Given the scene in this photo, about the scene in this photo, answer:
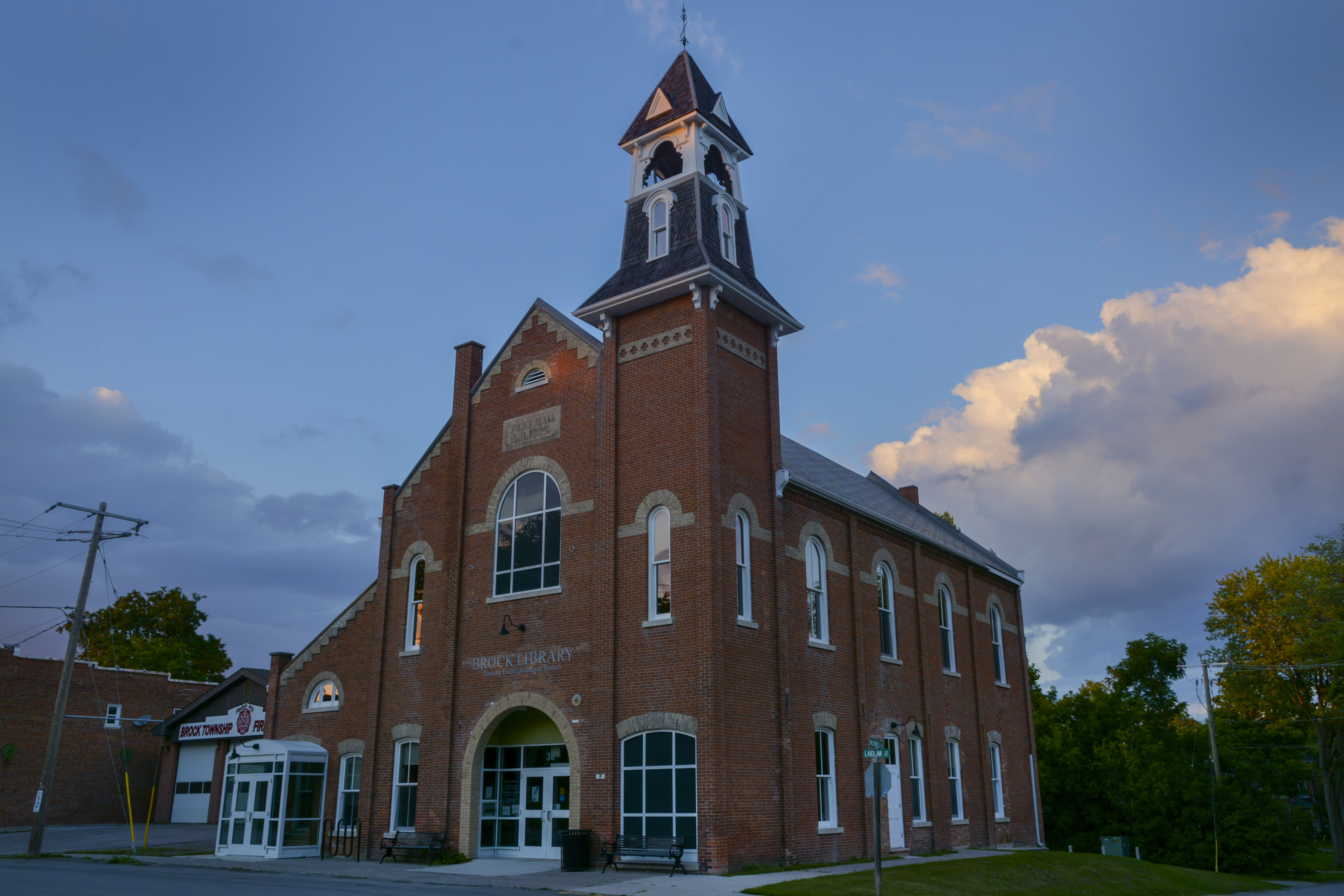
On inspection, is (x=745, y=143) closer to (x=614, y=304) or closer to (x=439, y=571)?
(x=614, y=304)

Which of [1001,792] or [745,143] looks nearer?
[745,143]

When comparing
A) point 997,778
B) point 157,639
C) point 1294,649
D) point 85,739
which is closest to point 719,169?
point 997,778

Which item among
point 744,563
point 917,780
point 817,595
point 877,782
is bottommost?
point 917,780

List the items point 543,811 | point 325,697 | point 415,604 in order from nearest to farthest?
1. point 543,811
2. point 415,604
3. point 325,697

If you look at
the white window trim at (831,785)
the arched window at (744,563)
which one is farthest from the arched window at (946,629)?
the arched window at (744,563)

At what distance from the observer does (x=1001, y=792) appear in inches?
1276

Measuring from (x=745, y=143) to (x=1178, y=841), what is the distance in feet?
89.4

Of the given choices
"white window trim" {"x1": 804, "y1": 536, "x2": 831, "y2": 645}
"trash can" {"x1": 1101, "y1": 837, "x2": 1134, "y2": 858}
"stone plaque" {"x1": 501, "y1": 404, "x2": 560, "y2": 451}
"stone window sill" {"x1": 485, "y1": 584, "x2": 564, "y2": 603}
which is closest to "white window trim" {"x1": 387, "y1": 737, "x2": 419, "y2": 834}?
"stone window sill" {"x1": 485, "y1": 584, "x2": 564, "y2": 603}

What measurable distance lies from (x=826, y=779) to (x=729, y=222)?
14.3 meters

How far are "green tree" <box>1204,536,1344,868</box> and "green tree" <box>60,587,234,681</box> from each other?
5601cm

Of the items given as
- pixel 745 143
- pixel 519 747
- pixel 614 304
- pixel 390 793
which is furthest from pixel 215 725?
pixel 745 143

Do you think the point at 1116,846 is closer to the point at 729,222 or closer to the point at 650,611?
the point at 650,611

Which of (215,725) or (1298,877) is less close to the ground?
(215,725)

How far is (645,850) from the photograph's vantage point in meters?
19.6
